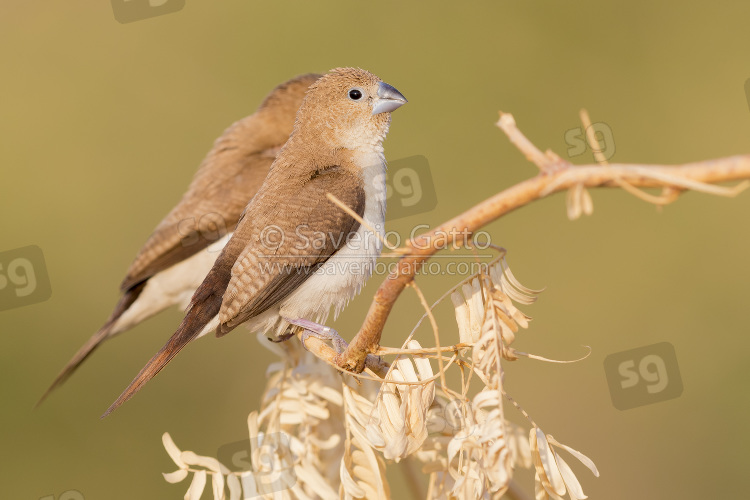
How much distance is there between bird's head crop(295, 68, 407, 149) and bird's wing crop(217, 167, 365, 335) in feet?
0.88

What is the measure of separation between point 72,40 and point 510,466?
6.84 meters

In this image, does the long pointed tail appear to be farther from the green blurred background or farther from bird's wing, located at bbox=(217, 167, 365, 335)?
bird's wing, located at bbox=(217, 167, 365, 335)

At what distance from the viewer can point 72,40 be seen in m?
7.25

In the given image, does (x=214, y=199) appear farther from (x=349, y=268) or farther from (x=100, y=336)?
(x=349, y=268)

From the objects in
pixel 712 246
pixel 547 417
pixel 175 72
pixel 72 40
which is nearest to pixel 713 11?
pixel 712 246

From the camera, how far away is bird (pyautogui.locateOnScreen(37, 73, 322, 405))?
160 inches

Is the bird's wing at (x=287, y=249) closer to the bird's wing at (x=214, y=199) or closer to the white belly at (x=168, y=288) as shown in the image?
the bird's wing at (x=214, y=199)

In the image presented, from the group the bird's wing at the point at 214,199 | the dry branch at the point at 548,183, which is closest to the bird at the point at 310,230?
the bird's wing at the point at 214,199

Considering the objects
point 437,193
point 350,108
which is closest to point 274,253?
point 350,108

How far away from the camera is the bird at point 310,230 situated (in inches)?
107

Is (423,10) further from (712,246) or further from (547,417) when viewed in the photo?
(547,417)

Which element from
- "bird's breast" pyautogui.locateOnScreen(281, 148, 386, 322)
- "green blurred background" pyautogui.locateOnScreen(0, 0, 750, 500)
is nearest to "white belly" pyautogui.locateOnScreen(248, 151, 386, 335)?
"bird's breast" pyautogui.locateOnScreen(281, 148, 386, 322)

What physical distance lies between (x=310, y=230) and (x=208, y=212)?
1.41m

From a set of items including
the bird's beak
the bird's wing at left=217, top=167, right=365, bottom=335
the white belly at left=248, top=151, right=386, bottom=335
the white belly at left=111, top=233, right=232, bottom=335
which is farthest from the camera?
the white belly at left=111, top=233, right=232, bottom=335
